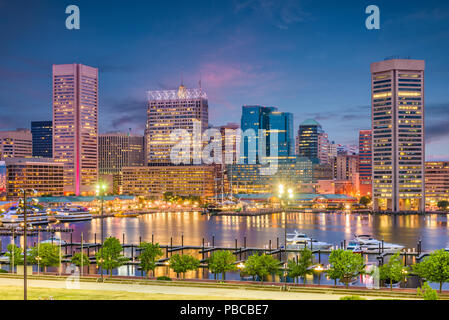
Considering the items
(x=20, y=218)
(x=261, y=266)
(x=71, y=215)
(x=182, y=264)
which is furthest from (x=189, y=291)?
(x=71, y=215)

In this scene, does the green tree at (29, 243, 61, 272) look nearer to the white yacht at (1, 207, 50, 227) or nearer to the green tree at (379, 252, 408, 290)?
the green tree at (379, 252, 408, 290)

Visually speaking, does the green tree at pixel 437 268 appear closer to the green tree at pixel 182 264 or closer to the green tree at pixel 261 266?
the green tree at pixel 261 266

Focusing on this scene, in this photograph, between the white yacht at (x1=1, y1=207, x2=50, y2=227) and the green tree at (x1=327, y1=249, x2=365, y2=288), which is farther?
the white yacht at (x1=1, y1=207, x2=50, y2=227)

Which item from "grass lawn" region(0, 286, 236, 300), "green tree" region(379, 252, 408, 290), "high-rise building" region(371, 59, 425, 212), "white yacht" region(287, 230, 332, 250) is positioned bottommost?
"white yacht" region(287, 230, 332, 250)

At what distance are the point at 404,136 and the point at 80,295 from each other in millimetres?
184348

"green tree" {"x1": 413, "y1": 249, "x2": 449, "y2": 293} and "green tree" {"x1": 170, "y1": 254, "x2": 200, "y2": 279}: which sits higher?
"green tree" {"x1": 413, "y1": 249, "x2": 449, "y2": 293}

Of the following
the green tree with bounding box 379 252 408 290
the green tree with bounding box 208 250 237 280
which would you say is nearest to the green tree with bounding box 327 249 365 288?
the green tree with bounding box 379 252 408 290

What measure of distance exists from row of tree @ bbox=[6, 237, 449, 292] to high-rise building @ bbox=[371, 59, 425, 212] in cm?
14217

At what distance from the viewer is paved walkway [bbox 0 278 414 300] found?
3362 centimetres

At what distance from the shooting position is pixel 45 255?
5906cm

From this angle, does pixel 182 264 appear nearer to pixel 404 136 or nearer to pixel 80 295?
pixel 80 295

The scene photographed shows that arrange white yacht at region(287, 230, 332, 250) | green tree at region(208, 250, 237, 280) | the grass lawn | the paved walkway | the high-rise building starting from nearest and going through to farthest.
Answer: the grass lawn < the paved walkway < green tree at region(208, 250, 237, 280) < white yacht at region(287, 230, 332, 250) < the high-rise building

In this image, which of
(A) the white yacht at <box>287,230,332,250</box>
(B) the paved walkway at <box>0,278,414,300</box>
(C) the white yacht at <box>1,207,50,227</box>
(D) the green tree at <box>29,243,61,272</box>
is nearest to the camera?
(B) the paved walkway at <box>0,278,414,300</box>
